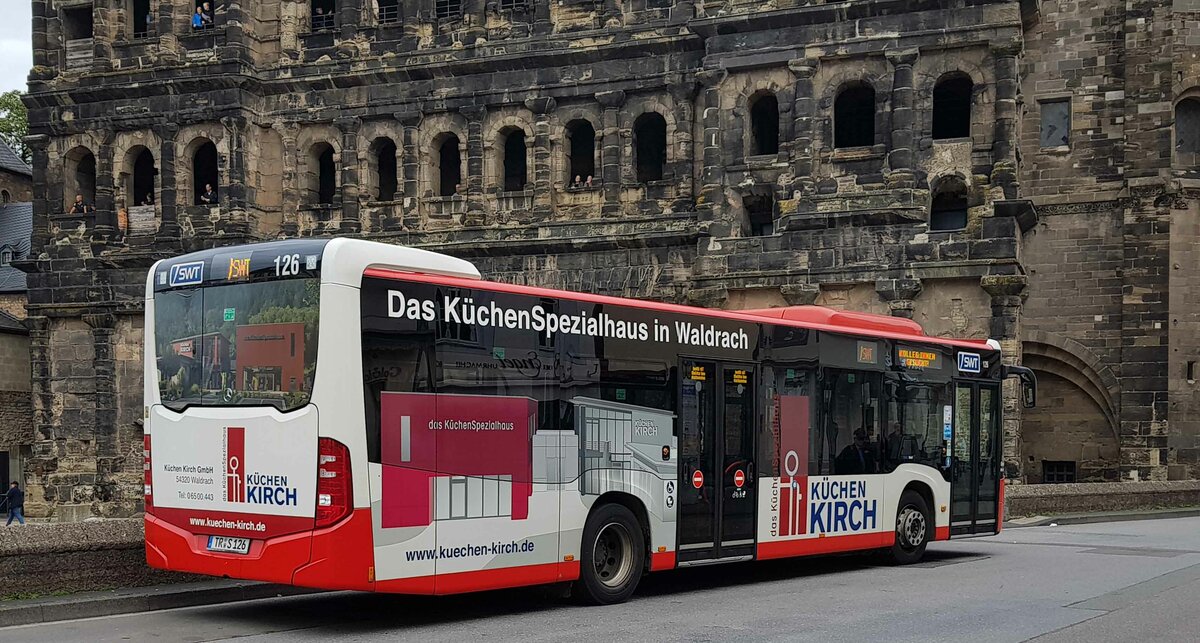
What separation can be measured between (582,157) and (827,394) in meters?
19.1

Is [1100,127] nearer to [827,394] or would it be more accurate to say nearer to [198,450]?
[827,394]

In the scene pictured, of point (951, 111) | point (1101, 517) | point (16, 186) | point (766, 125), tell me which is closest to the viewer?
point (1101, 517)

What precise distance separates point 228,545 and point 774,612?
500 centimetres

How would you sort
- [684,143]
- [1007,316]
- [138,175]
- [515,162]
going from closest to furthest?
[1007,316]
[684,143]
[515,162]
[138,175]

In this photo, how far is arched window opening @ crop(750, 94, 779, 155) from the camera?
3022cm

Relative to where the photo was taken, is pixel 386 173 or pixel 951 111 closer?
pixel 951 111

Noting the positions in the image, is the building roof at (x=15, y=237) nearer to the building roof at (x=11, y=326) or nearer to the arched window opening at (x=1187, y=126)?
the building roof at (x=11, y=326)

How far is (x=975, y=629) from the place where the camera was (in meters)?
10.7

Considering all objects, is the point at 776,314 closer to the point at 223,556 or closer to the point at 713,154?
the point at 223,556

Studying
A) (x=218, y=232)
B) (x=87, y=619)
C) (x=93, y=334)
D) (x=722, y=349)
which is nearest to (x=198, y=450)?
(x=87, y=619)

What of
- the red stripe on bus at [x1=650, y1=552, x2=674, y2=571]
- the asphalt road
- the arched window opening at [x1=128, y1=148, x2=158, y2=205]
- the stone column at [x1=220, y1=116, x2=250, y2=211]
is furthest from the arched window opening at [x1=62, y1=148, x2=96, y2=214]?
the red stripe on bus at [x1=650, y1=552, x2=674, y2=571]

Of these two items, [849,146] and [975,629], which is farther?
[849,146]

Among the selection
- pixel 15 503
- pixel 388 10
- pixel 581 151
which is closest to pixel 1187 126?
pixel 581 151

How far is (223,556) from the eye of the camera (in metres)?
10.8
